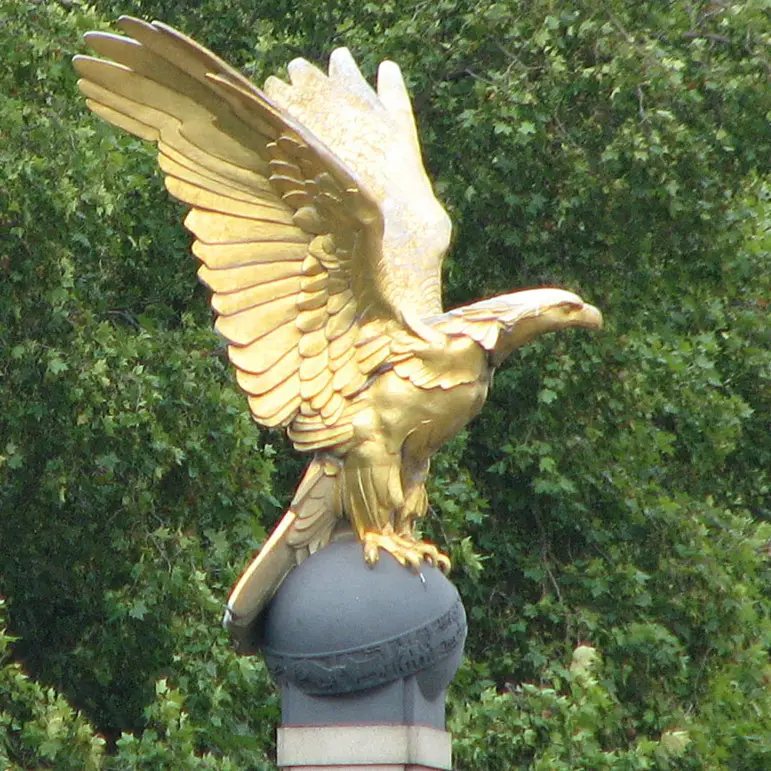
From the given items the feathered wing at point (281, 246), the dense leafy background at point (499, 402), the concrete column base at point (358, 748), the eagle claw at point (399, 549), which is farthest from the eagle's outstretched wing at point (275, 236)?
the dense leafy background at point (499, 402)

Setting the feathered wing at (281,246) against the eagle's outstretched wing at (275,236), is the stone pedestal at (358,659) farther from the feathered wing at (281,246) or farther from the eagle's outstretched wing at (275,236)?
the eagle's outstretched wing at (275,236)

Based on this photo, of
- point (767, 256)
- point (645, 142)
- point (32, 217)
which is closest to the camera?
point (32, 217)

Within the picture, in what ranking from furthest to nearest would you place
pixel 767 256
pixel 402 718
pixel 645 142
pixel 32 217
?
1. pixel 767 256
2. pixel 645 142
3. pixel 32 217
4. pixel 402 718

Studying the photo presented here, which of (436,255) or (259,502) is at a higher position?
(436,255)

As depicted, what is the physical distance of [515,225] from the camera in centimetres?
1523

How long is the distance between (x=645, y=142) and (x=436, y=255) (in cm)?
457

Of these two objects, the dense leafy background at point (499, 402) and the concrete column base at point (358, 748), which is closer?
the concrete column base at point (358, 748)

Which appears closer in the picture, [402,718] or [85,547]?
[402,718]

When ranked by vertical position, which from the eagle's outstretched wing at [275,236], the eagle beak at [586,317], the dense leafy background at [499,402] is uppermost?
the eagle's outstretched wing at [275,236]

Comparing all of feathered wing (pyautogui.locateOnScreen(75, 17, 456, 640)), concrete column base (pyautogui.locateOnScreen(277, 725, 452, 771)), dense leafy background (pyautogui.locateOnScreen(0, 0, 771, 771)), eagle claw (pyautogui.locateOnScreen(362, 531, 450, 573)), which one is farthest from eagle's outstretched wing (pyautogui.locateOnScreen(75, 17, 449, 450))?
dense leafy background (pyautogui.locateOnScreen(0, 0, 771, 771))

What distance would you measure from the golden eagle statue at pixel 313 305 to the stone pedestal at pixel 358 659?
0.41 ft

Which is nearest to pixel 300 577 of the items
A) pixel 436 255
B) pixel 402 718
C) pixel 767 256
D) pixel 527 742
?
pixel 402 718

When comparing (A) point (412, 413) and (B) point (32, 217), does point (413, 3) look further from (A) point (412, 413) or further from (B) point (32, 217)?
(A) point (412, 413)

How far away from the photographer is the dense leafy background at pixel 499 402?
43.2 ft
